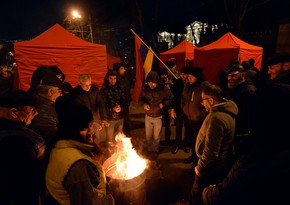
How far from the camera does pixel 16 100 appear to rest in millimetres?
2598

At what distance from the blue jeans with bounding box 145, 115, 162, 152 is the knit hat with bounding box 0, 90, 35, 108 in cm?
374

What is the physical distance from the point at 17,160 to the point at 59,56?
6.25 meters

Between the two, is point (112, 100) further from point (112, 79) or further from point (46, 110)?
point (46, 110)

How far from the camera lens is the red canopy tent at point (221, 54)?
1052 centimetres

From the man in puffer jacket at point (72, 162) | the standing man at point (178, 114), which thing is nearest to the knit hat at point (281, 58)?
the standing man at point (178, 114)

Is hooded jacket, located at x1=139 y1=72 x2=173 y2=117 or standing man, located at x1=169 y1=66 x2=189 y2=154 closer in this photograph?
hooded jacket, located at x1=139 y1=72 x2=173 y2=117

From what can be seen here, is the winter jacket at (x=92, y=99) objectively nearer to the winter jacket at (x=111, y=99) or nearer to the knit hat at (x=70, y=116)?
the winter jacket at (x=111, y=99)

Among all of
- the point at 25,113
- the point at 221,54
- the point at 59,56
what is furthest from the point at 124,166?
the point at 221,54

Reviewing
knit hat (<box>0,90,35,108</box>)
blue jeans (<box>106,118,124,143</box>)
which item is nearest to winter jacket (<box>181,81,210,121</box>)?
blue jeans (<box>106,118,124,143</box>)

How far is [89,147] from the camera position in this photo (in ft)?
6.59

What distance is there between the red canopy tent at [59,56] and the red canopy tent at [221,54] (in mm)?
5513

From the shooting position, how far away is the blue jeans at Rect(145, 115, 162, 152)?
608 cm

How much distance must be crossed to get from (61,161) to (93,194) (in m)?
0.40

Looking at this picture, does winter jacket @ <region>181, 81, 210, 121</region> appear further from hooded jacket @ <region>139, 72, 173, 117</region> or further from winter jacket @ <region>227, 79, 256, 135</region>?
winter jacket @ <region>227, 79, 256, 135</region>
